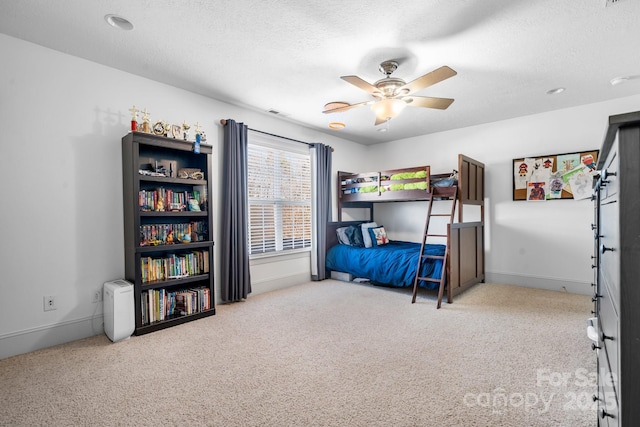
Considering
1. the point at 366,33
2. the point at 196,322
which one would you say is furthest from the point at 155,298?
the point at 366,33

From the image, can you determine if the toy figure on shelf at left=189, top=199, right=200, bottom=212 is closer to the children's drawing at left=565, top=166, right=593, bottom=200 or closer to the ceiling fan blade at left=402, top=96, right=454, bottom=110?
the ceiling fan blade at left=402, top=96, right=454, bottom=110

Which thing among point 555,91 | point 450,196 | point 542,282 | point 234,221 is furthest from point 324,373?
point 555,91

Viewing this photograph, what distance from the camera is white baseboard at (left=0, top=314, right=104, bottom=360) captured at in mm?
2354

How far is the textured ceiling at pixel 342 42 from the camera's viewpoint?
205 centimetres

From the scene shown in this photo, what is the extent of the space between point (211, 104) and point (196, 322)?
2477 mm

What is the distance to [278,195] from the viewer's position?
14.7ft

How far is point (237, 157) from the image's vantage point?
3744 mm

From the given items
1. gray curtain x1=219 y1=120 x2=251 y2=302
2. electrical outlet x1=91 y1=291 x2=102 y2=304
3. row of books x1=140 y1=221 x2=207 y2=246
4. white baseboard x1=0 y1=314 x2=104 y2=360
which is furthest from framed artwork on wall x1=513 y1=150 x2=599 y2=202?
white baseboard x1=0 y1=314 x2=104 y2=360

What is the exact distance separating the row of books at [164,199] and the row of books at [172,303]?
31.6 inches

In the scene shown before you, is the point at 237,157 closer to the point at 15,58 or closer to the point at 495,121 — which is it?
the point at 15,58

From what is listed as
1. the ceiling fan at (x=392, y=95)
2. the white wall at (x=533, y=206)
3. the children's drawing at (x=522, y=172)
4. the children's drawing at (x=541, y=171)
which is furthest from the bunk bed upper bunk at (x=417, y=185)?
the ceiling fan at (x=392, y=95)

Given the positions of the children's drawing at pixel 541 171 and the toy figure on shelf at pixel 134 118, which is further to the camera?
the children's drawing at pixel 541 171

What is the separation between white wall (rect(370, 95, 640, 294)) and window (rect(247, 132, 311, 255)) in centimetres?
236

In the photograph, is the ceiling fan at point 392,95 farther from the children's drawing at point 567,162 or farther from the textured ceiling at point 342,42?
the children's drawing at point 567,162
